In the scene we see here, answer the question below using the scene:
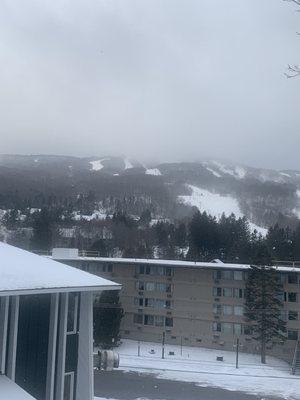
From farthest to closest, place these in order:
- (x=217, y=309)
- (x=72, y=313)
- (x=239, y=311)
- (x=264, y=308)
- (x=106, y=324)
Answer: (x=217, y=309)
(x=239, y=311)
(x=106, y=324)
(x=264, y=308)
(x=72, y=313)

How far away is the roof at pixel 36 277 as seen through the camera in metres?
10.1

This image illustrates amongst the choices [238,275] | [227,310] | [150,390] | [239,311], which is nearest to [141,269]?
[227,310]

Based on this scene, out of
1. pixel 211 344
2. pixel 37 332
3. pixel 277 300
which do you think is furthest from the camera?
pixel 211 344

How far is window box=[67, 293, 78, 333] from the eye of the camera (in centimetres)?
1347

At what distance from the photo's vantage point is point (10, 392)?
952 centimetres

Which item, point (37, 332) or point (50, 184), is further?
point (50, 184)

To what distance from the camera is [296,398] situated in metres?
26.4

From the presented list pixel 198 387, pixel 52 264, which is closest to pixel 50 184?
pixel 198 387

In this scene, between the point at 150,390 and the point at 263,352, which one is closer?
the point at 150,390

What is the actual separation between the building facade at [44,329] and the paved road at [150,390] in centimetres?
1193

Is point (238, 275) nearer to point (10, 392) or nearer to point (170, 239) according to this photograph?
point (10, 392)

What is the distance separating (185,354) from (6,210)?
8685cm

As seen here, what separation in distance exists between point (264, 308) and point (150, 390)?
14117 mm

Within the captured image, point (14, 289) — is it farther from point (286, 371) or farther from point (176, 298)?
point (176, 298)
